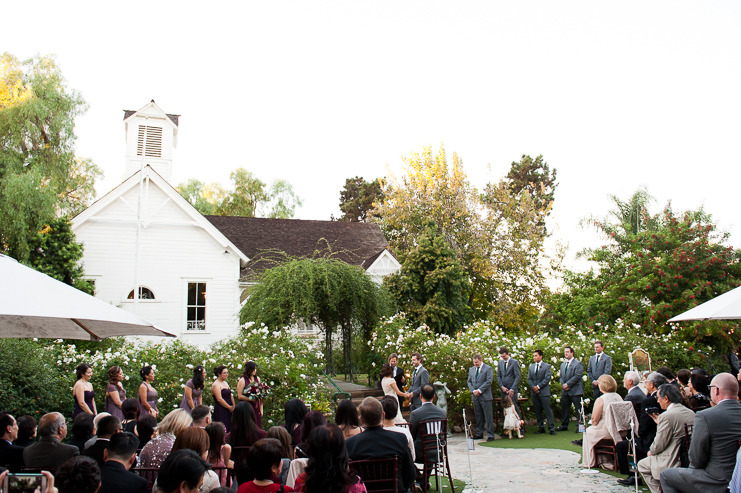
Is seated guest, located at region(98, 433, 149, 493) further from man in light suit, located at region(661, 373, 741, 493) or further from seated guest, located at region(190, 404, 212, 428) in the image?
man in light suit, located at region(661, 373, 741, 493)

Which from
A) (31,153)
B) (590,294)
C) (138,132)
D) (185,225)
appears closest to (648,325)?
(590,294)

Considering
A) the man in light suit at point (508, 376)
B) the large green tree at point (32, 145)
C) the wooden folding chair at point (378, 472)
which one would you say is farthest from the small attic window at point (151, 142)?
the wooden folding chair at point (378, 472)

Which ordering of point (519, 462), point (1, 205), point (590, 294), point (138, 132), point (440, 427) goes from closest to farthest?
point (440, 427)
point (519, 462)
point (1, 205)
point (138, 132)
point (590, 294)

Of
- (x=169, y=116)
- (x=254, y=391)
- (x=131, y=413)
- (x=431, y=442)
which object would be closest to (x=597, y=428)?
(x=431, y=442)

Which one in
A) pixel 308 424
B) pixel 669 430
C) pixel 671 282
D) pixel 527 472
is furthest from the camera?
pixel 671 282

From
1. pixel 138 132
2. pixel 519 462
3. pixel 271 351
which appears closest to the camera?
pixel 519 462

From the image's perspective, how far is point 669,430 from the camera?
6.10 meters

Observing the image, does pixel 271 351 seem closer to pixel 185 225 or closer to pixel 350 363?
pixel 350 363

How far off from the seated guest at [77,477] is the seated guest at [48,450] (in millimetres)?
1862

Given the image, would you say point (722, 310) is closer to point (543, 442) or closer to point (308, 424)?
point (308, 424)

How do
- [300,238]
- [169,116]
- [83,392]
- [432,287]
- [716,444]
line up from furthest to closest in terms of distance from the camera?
[300,238], [169,116], [432,287], [83,392], [716,444]

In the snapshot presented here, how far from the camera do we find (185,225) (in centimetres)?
1953

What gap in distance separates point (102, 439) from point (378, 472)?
264 centimetres

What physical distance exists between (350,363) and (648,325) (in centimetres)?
1021
